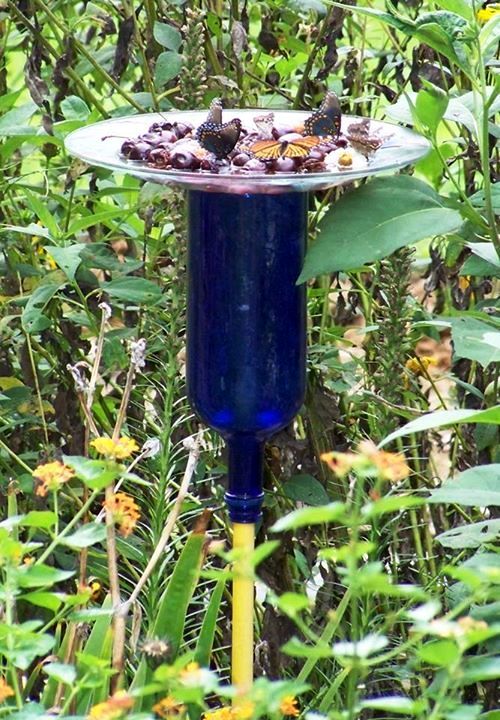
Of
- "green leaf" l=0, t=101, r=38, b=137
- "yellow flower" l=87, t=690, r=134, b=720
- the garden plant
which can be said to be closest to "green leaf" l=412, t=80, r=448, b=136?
the garden plant

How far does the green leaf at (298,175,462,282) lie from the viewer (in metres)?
1.29

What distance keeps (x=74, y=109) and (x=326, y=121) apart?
471 mm

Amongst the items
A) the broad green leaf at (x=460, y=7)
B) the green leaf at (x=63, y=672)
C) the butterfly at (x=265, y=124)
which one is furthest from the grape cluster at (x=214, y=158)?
the green leaf at (x=63, y=672)

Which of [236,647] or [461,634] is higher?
[461,634]

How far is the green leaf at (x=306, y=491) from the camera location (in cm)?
166

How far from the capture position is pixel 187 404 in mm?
1566

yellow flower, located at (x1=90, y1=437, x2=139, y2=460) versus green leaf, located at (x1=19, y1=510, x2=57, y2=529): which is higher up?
yellow flower, located at (x1=90, y1=437, x2=139, y2=460)

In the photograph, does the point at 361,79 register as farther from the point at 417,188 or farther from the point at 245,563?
the point at 245,563

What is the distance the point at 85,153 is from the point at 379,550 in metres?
0.54

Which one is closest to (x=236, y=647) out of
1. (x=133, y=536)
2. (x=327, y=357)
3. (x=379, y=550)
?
(x=379, y=550)

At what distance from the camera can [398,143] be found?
139 centimetres

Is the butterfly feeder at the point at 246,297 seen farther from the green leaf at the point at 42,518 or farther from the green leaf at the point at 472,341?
the green leaf at the point at 42,518

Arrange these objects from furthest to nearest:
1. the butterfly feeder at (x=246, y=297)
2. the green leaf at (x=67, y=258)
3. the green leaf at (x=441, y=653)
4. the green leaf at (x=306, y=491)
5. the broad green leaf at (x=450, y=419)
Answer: the green leaf at (x=306, y=491) → the green leaf at (x=67, y=258) → the butterfly feeder at (x=246, y=297) → the broad green leaf at (x=450, y=419) → the green leaf at (x=441, y=653)

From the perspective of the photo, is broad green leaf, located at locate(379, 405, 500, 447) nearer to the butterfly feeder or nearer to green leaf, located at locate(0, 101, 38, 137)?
the butterfly feeder
